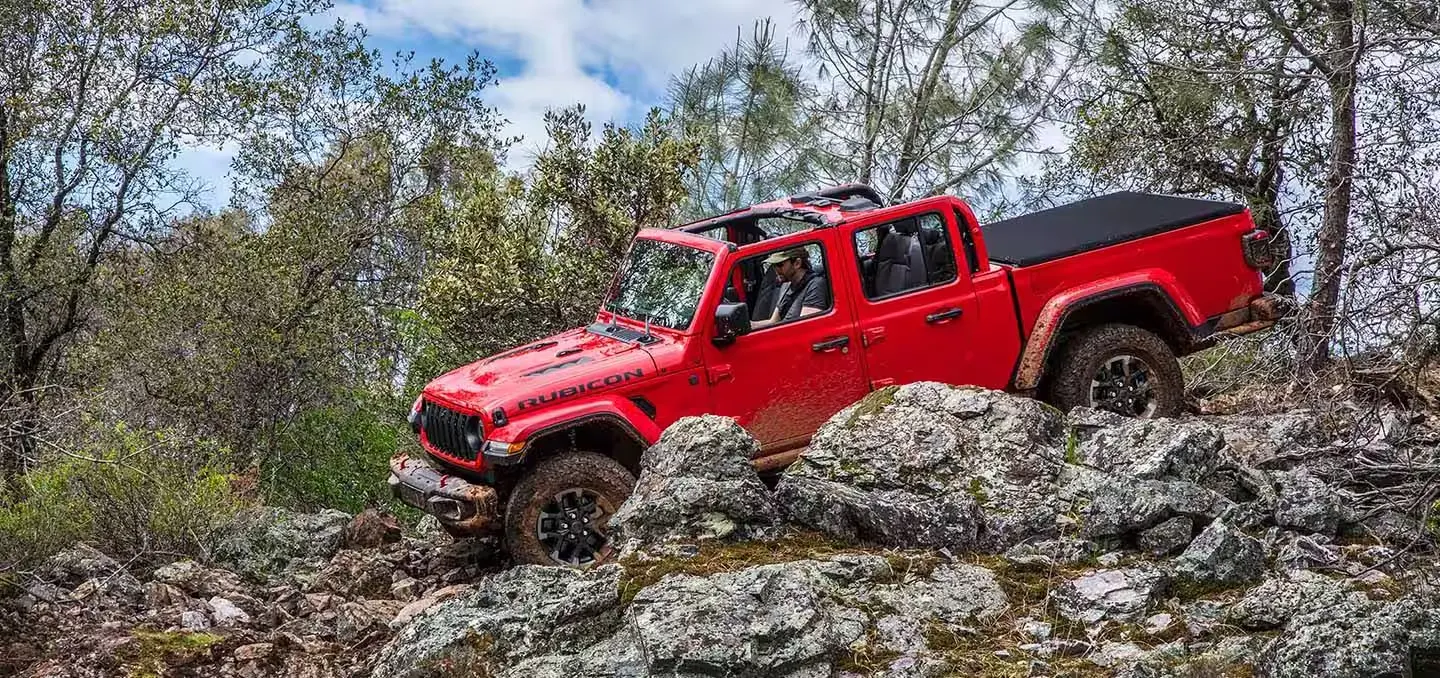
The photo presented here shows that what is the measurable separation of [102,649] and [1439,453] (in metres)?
6.51

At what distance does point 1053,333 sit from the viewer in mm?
8555

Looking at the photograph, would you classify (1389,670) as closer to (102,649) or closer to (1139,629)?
(1139,629)

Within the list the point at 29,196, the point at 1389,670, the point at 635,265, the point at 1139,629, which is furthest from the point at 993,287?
the point at 29,196

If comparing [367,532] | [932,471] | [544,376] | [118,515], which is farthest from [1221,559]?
[118,515]

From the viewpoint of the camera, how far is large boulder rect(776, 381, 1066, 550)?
20.4ft

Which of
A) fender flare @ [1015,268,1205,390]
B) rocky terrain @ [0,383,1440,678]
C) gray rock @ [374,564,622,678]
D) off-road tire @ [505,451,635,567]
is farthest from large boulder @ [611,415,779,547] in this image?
fender flare @ [1015,268,1205,390]

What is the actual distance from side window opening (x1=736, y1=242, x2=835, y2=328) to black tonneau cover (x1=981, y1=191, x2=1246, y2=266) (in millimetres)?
1335

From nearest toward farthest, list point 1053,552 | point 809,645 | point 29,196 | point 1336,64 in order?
point 809,645, point 1053,552, point 1336,64, point 29,196

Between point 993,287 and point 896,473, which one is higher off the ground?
point 993,287

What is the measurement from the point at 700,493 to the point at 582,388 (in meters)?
1.58

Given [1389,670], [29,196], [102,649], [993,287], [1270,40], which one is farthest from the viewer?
[29,196]

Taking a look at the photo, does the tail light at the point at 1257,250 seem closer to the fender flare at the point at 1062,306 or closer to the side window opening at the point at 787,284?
the fender flare at the point at 1062,306

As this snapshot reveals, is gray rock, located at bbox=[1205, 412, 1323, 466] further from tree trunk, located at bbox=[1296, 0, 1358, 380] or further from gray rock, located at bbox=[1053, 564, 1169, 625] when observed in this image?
tree trunk, located at bbox=[1296, 0, 1358, 380]

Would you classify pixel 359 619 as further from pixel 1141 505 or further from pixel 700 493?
pixel 1141 505
